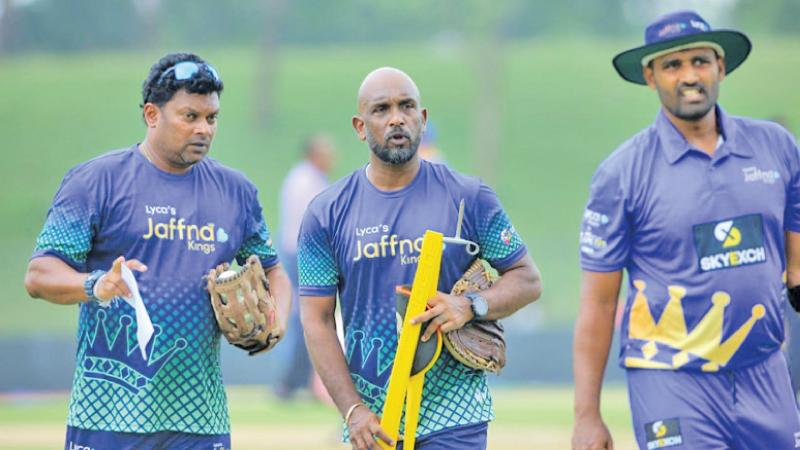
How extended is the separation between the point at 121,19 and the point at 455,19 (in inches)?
338

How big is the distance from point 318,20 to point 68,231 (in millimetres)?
32474

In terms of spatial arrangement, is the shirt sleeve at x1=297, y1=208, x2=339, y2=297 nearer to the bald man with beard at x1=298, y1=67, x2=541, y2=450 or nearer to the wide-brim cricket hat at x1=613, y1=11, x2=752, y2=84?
the bald man with beard at x1=298, y1=67, x2=541, y2=450

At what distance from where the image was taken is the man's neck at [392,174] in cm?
665

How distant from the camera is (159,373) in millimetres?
6516

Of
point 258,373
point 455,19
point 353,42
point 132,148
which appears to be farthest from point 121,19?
point 132,148

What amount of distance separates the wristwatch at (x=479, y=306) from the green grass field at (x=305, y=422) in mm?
5313

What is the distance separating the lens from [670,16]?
6.34 meters

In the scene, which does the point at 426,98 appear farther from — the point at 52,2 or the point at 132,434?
the point at 132,434

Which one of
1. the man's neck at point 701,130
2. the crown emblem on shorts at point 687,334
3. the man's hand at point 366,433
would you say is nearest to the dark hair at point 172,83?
the man's hand at point 366,433

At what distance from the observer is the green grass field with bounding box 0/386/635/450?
39.5ft

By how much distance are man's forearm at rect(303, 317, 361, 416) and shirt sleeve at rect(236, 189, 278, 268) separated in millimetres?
543

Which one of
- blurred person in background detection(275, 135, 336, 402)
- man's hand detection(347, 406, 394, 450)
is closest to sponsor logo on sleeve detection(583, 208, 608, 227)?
man's hand detection(347, 406, 394, 450)

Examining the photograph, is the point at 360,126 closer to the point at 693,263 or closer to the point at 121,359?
the point at 121,359

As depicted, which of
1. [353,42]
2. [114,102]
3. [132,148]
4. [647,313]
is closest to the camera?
[647,313]
